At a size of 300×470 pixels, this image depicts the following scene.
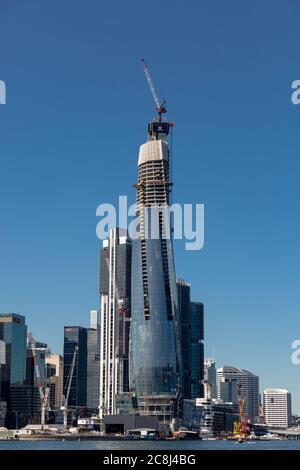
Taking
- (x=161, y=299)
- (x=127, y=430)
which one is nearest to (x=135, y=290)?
(x=161, y=299)

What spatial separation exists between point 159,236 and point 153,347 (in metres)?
27.9

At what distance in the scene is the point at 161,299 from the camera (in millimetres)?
192250

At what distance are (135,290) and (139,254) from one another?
8.79 metres

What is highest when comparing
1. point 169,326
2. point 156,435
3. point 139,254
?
point 139,254

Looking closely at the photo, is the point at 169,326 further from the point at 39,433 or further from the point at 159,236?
the point at 39,433
